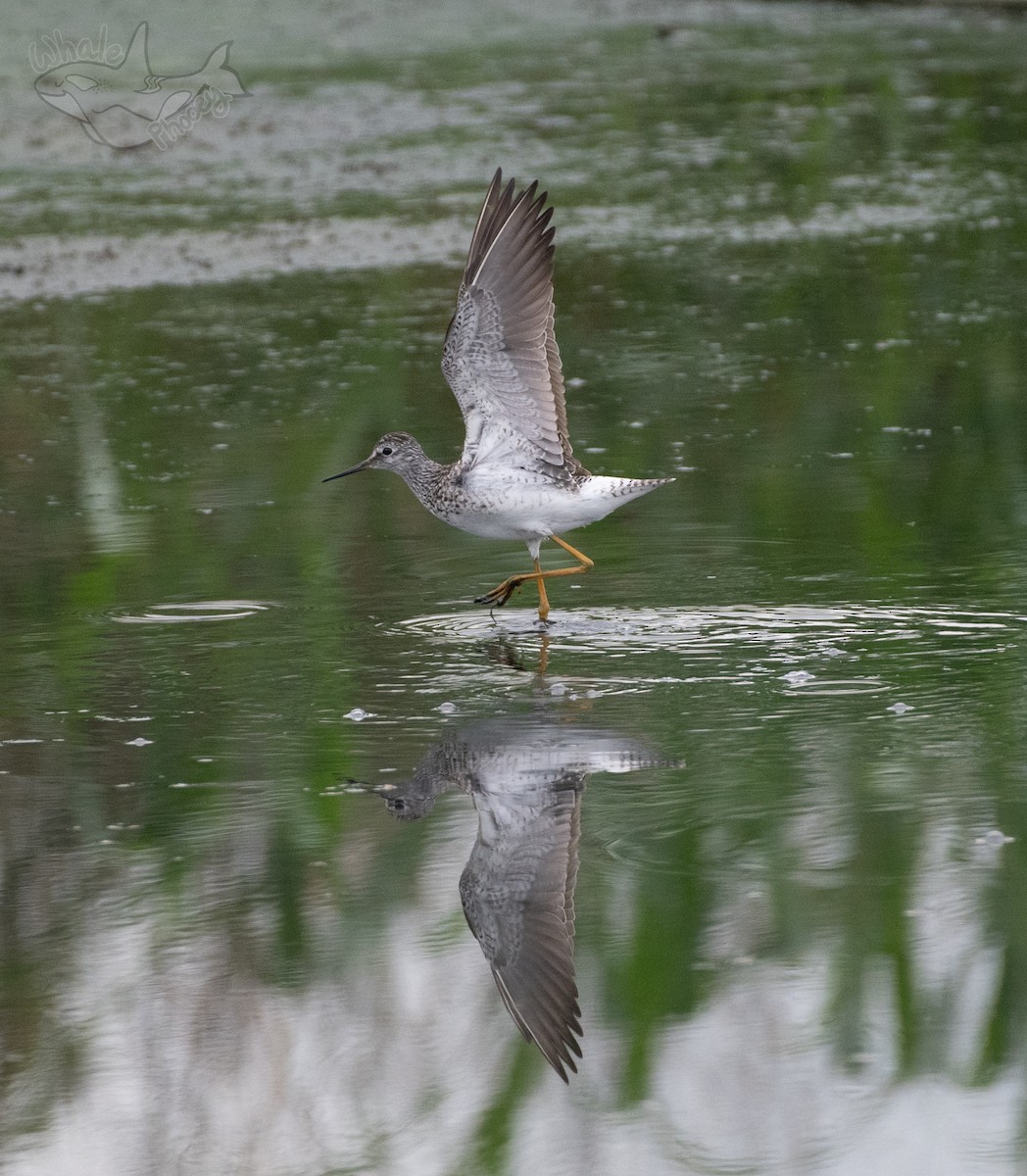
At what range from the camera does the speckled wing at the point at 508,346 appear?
7.77 m

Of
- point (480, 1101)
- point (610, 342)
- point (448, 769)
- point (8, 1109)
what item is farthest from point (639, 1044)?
point (610, 342)

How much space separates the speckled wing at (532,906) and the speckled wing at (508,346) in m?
2.31

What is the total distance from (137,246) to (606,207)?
3.39m

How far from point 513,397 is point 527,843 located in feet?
9.26

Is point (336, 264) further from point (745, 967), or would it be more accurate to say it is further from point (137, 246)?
point (745, 967)

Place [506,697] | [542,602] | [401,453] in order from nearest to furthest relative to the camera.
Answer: [506,697] < [542,602] < [401,453]

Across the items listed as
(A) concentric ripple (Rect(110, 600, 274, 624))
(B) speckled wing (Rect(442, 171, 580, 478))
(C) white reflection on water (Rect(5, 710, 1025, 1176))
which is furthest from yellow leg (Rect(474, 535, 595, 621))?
(C) white reflection on water (Rect(5, 710, 1025, 1176))

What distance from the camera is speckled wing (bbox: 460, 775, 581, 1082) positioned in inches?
176

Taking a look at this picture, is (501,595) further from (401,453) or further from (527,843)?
(527,843)

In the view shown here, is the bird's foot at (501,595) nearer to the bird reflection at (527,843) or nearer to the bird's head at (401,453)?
the bird's head at (401,453)

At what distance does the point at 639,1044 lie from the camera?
4355 millimetres

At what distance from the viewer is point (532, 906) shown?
496 centimetres

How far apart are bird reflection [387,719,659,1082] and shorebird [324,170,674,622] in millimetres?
1586

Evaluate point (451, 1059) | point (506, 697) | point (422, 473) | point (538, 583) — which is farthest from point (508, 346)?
point (451, 1059)
